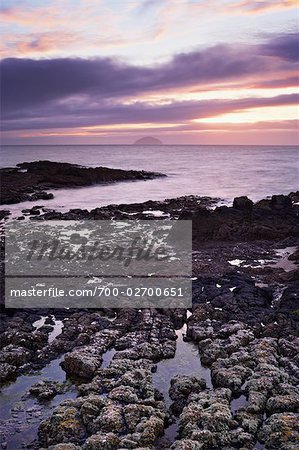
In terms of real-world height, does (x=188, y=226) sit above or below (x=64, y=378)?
above

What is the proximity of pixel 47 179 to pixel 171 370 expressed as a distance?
166 feet

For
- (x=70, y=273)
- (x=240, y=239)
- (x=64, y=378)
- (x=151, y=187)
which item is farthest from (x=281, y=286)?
(x=151, y=187)

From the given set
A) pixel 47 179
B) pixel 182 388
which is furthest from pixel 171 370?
pixel 47 179

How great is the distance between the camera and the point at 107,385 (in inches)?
474

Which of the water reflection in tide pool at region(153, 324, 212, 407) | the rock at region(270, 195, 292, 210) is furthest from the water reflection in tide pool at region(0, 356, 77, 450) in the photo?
the rock at region(270, 195, 292, 210)

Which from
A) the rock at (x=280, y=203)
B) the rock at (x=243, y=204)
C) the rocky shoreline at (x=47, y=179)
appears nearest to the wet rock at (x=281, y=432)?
the rock at (x=243, y=204)

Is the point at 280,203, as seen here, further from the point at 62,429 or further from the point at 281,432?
the point at 62,429

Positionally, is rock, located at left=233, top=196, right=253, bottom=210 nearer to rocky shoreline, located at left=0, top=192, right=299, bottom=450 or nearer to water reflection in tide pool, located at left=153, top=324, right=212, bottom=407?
rocky shoreline, located at left=0, top=192, right=299, bottom=450

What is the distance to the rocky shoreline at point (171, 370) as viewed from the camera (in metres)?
10.1

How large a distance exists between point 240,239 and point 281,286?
7.47 metres

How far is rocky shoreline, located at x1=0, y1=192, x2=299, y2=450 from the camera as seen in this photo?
33.1 ft

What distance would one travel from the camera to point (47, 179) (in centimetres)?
6081

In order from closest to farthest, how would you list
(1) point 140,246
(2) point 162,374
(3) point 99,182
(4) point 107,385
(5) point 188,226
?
1. (4) point 107,385
2. (2) point 162,374
3. (1) point 140,246
4. (5) point 188,226
5. (3) point 99,182

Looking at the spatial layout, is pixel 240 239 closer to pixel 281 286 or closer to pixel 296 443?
pixel 281 286
